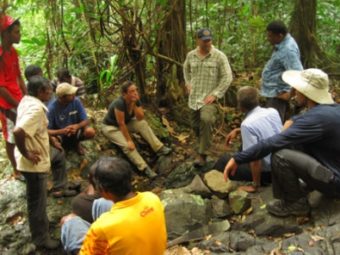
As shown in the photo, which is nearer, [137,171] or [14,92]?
[14,92]

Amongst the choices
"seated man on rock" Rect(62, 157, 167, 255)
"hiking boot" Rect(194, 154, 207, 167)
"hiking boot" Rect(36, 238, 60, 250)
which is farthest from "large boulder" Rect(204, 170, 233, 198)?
"seated man on rock" Rect(62, 157, 167, 255)

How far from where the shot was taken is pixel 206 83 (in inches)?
259

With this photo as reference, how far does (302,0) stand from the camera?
845 centimetres

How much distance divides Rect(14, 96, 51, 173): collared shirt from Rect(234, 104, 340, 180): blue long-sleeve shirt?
6.72ft

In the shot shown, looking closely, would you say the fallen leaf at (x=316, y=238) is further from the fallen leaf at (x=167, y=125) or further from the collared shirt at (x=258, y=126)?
the fallen leaf at (x=167, y=125)

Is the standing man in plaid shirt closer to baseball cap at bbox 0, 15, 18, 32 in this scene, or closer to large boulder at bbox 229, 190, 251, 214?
large boulder at bbox 229, 190, 251, 214

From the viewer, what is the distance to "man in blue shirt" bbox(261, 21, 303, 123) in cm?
605

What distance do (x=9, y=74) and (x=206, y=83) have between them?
9.09 feet

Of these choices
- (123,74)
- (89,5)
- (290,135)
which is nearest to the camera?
(290,135)

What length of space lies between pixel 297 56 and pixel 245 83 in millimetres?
2614

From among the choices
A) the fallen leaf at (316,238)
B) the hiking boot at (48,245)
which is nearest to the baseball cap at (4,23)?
the hiking boot at (48,245)

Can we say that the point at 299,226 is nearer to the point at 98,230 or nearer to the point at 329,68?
the point at 98,230

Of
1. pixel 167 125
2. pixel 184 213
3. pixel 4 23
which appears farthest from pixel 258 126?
pixel 4 23

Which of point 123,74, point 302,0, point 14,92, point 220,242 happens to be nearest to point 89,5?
point 123,74
